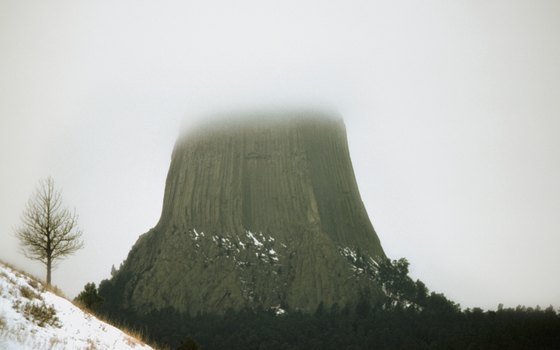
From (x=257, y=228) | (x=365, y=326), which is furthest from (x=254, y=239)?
(x=365, y=326)

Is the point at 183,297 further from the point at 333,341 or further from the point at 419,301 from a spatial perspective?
the point at 419,301

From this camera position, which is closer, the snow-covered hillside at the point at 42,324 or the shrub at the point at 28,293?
the snow-covered hillside at the point at 42,324

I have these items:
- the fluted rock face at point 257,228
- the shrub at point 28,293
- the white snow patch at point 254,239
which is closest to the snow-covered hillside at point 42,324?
the shrub at point 28,293

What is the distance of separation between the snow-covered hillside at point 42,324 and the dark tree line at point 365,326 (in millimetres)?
62130

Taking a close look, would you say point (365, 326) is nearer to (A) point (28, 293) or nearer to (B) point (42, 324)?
(A) point (28, 293)

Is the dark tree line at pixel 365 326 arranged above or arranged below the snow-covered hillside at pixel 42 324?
below

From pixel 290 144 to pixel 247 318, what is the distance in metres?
59.1

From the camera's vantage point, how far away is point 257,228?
128750 mm

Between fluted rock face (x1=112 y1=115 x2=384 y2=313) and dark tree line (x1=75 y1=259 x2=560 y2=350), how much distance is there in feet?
18.5

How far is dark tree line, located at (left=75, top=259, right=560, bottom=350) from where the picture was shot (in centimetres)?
8306

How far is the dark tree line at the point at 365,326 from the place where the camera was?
83062 millimetres

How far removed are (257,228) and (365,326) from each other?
43.7 metres

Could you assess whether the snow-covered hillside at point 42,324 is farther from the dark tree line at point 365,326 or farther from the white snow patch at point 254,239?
the white snow patch at point 254,239

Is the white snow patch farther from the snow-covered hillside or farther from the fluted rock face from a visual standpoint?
the snow-covered hillside
